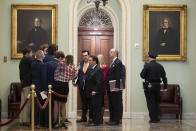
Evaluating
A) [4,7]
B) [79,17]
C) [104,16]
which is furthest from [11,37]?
[104,16]

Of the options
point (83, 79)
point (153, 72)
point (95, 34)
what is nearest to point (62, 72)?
point (83, 79)

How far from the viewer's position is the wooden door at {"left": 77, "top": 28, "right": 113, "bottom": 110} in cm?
1401

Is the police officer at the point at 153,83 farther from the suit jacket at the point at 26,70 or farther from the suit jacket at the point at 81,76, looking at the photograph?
the suit jacket at the point at 26,70

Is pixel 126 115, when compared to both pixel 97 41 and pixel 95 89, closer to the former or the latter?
pixel 95 89

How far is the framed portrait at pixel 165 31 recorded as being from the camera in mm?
11914

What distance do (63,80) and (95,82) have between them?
1.11 meters

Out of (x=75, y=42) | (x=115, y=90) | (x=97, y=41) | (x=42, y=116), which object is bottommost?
(x=42, y=116)

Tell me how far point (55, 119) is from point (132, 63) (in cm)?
387

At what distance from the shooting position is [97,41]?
14.2 m

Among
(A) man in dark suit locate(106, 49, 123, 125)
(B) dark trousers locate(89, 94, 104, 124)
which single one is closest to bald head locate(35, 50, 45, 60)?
(B) dark trousers locate(89, 94, 104, 124)

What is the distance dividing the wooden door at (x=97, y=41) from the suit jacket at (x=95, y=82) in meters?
4.44

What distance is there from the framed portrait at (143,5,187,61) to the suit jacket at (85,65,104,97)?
2.91 m

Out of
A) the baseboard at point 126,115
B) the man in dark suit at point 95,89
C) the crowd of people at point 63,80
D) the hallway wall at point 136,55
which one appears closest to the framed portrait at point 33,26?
→ the hallway wall at point 136,55

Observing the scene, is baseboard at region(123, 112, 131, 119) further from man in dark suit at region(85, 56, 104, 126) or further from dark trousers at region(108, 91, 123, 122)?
man in dark suit at region(85, 56, 104, 126)
